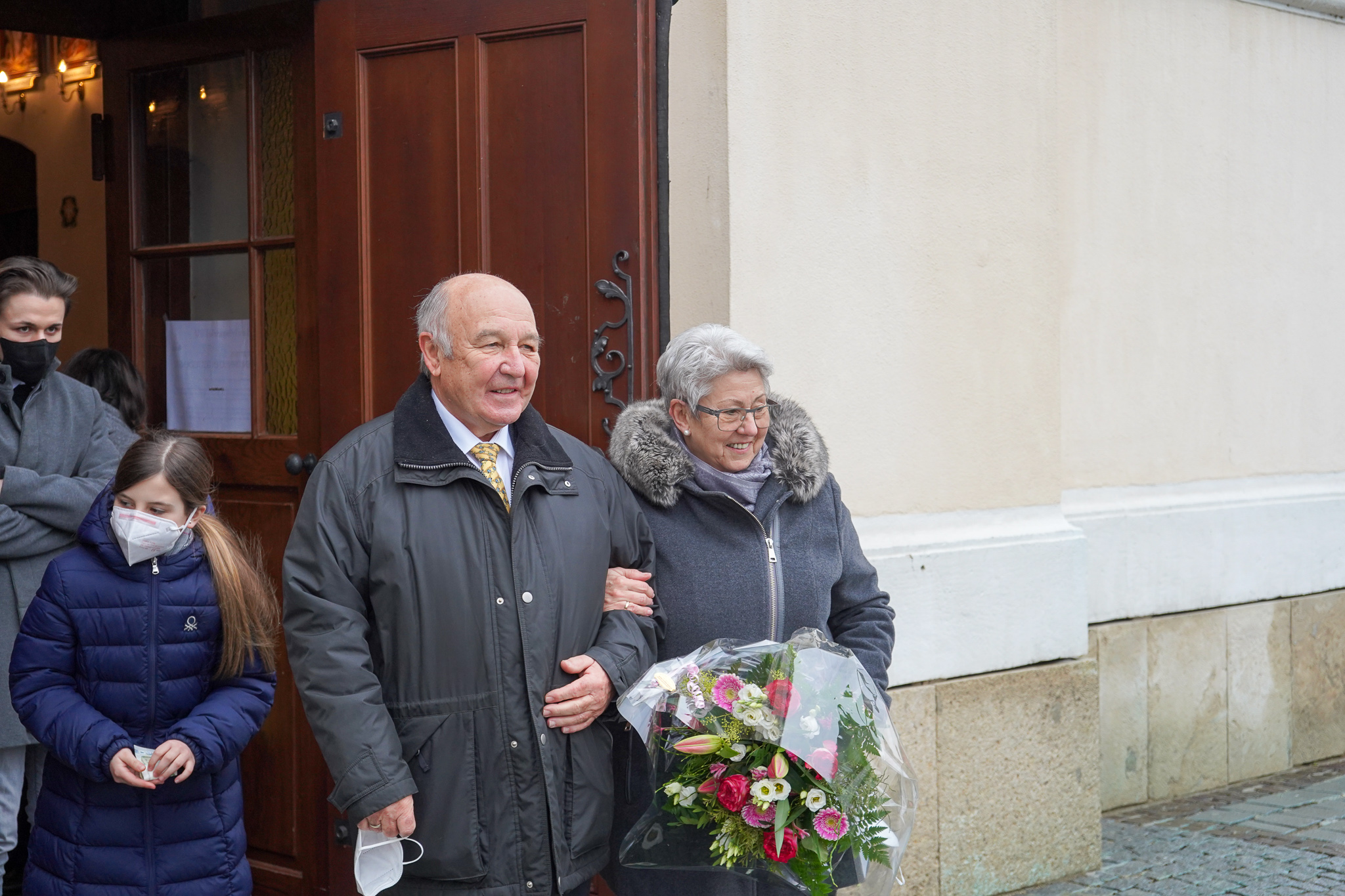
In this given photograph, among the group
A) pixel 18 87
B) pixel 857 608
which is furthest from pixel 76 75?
pixel 857 608

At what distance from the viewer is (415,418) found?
275cm

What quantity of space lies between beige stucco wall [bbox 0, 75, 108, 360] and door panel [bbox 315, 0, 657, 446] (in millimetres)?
2581

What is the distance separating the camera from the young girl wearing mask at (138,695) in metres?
2.88

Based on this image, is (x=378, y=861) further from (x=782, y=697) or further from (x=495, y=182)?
(x=495, y=182)

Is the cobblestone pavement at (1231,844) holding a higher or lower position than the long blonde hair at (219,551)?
lower

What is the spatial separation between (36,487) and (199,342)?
123cm

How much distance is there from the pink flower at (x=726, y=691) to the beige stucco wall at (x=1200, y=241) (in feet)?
10.7

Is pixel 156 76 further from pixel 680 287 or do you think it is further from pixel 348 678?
pixel 348 678

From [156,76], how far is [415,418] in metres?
2.57

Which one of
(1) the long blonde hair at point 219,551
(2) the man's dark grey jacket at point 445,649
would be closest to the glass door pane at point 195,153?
(1) the long blonde hair at point 219,551

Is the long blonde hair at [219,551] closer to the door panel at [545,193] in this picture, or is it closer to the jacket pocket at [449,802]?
the jacket pocket at [449,802]

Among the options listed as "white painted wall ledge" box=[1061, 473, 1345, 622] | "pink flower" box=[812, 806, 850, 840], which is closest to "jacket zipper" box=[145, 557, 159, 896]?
"pink flower" box=[812, 806, 850, 840]

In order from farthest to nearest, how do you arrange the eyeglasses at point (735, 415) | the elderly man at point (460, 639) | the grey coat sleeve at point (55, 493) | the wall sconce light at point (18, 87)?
the wall sconce light at point (18, 87), the grey coat sleeve at point (55, 493), the eyeglasses at point (735, 415), the elderly man at point (460, 639)

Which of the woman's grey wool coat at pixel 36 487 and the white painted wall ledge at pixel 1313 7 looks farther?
the white painted wall ledge at pixel 1313 7
